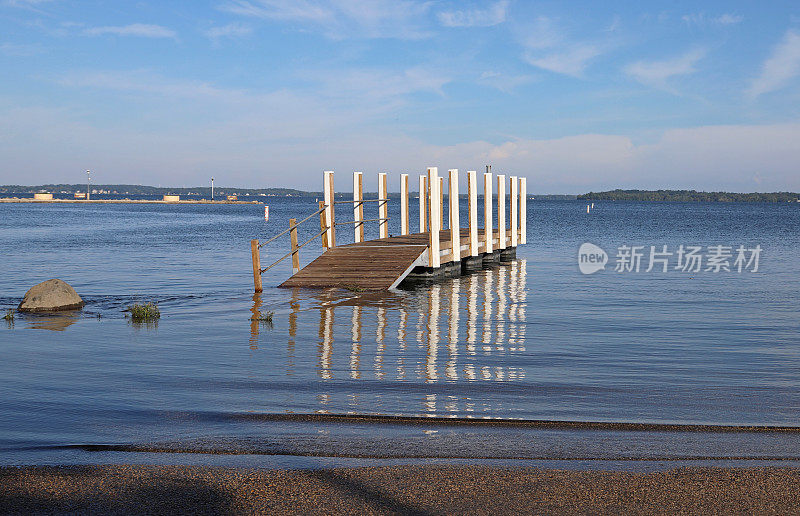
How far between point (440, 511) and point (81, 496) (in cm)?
263

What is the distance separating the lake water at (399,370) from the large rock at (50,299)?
0.57m

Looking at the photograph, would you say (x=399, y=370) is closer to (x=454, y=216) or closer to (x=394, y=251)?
(x=394, y=251)

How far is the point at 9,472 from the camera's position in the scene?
20.5 feet

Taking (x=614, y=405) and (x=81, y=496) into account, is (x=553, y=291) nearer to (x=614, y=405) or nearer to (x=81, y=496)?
(x=614, y=405)

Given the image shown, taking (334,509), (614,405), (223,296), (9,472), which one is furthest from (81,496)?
(223,296)

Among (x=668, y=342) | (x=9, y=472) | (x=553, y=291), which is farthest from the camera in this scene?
(x=553, y=291)

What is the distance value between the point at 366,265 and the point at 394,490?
16.7m

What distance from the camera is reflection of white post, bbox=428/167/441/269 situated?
2270cm

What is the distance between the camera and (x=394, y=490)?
229 inches

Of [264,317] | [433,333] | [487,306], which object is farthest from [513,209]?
[433,333]

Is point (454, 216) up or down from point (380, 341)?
up

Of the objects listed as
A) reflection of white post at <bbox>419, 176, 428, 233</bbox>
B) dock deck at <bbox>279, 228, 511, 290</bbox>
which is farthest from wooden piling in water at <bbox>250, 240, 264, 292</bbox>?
reflection of white post at <bbox>419, 176, 428, 233</bbox>

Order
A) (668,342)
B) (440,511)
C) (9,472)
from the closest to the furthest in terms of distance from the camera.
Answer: (440,511) < (9,472) < (668,342)

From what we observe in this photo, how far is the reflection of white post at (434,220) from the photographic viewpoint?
894 inches
